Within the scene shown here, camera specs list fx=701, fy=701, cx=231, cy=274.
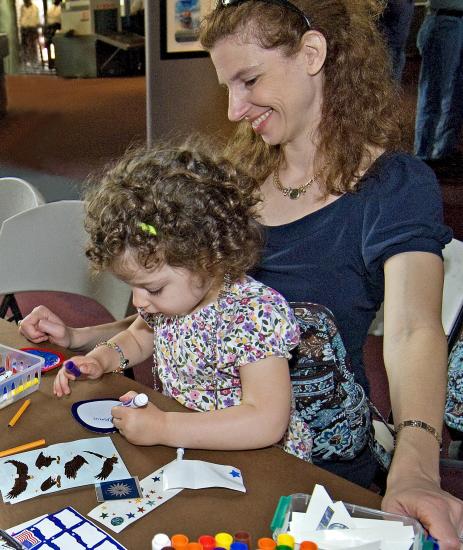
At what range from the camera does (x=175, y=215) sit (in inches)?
44.3

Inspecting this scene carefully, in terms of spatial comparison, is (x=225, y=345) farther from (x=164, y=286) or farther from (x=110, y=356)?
(x=110, y=356)

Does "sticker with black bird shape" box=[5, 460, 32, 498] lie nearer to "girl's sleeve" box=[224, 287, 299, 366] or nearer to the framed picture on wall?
"girl's sleeve" box=[224, 287, 299, 366]

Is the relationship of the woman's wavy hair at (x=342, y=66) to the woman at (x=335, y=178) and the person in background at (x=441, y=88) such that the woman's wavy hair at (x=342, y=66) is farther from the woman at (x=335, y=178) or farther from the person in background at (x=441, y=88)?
the person in background at (x=441, y=88)

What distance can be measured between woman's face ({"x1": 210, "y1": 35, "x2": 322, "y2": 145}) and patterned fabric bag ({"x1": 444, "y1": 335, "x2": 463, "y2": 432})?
2.05 ft

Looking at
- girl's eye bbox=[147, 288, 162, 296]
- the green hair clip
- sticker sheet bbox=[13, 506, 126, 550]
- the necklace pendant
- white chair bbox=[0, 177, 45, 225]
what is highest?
the green hair clip

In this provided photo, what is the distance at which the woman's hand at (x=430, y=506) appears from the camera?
Result: 86cm

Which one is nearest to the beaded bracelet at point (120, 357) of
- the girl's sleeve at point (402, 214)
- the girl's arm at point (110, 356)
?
the girl's arm at point (110, 356)

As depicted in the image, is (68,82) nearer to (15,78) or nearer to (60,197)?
(15,78)

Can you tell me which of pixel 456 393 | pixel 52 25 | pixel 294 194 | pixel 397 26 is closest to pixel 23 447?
pixel 294 194

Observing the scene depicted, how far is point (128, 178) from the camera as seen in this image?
1179 millimetres

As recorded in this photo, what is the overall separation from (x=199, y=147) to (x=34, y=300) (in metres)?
3.20

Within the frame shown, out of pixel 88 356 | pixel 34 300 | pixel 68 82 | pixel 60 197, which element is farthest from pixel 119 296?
pixel 60 197

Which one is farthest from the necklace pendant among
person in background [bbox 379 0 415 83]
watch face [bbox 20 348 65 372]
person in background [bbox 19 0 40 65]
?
person in background [bbox 19 0 40 65]

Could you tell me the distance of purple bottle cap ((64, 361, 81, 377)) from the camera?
4.31 feet
